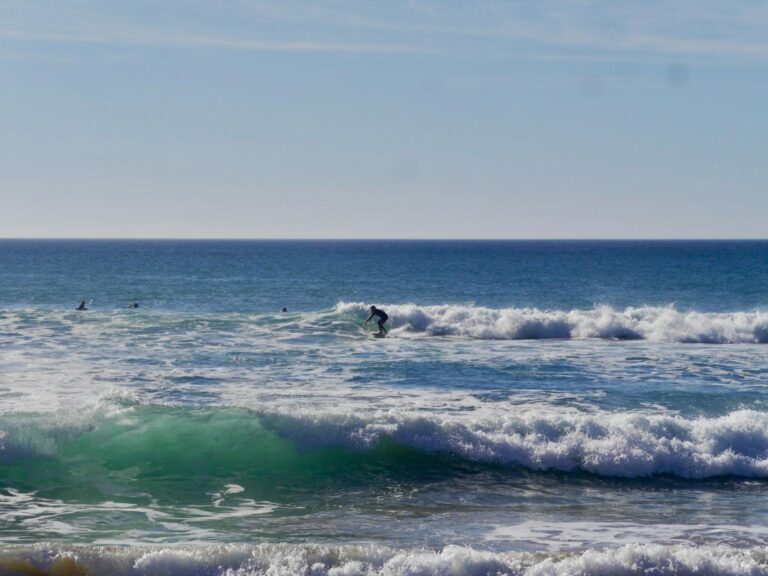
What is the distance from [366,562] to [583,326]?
83.8ft

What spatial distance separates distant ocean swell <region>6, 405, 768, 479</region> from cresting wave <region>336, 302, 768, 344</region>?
56.5 ft

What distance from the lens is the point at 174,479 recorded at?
16125 mm

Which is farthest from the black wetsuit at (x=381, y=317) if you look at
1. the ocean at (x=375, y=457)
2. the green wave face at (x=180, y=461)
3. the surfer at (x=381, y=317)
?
the green wave face at (x=180, y=461)

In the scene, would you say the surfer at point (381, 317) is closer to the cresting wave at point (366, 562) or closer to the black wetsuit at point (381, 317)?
the black wetsuit at point (381, 317)

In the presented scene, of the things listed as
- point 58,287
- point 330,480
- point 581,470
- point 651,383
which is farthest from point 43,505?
point 58,287

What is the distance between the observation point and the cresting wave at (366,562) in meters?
11.6

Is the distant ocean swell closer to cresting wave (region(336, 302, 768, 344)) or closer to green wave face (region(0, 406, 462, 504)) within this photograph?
green wave face (region(0, 406, 462, 504))

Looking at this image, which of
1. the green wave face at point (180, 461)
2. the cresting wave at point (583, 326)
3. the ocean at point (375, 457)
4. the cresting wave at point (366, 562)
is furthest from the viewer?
the cresting wave at point (583, 326)

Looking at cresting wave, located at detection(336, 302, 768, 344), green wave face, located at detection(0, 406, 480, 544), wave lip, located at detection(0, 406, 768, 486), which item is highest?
cresting wave, located at detection(336, 302, 768, 344)

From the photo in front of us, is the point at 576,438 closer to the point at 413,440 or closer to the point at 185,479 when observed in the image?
the point at 413,440

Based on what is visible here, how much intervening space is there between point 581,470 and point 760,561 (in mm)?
4848

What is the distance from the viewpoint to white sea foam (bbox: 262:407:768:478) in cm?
1659

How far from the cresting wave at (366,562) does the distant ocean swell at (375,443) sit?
4.47m

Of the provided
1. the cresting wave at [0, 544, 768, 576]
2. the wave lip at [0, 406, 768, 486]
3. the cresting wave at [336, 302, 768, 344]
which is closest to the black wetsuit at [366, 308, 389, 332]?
the cresting wave at [336, 302, 768, 344]
